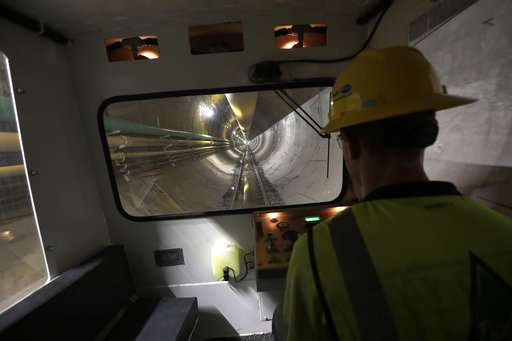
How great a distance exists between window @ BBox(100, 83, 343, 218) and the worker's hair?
1041mm

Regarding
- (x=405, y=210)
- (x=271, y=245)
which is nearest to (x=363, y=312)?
(x=405, y=210)

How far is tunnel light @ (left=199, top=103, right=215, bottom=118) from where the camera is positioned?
1.92 m

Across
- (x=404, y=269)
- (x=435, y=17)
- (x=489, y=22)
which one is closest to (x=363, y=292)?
(x=404, y=269)

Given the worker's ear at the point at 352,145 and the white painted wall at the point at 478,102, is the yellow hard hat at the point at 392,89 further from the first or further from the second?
the white painted wall at the point at 478,102

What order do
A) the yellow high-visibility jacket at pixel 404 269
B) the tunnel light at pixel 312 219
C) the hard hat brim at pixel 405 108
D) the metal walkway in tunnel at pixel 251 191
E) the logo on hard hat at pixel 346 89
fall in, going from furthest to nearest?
the metal walkway in tunnel at pixel 251 191 → the tunnel light at pixel 312 219 → the logo on hard hat at pixel 346 89 → the hard hat brim at pixel 405 108 → the yellow high-visibility jacket at pixel 404 269

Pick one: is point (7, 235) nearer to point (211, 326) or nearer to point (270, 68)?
point (211, 326)

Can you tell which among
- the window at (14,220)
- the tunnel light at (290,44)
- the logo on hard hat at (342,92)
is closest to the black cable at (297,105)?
the tunnel light at (290,44)

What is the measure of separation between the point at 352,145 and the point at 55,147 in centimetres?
170

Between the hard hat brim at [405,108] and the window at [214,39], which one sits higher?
the window at [214,39]

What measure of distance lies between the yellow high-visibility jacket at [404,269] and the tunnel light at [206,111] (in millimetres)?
1766

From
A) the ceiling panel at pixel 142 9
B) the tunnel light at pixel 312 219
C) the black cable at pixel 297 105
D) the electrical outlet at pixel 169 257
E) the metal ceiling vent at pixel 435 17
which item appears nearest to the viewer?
the metal ceiling vent at pixel 435 17

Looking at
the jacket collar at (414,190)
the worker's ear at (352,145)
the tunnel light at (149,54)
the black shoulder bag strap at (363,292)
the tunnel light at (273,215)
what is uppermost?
the tunnel light at (149,54)

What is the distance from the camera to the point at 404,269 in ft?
1.31

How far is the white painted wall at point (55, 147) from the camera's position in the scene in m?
1.14
